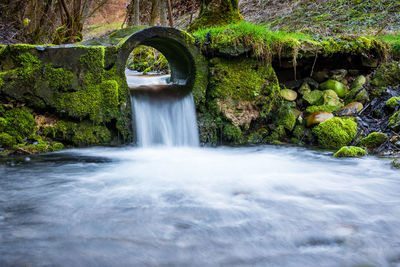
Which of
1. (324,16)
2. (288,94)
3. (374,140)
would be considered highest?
(324,16)

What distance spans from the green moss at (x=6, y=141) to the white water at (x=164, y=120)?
6.57 ft

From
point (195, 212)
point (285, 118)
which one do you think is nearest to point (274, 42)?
point (285, 118)

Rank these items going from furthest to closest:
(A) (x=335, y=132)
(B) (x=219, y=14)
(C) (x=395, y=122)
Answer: (B) (x=219, y=14) < (A) (x=335, y=132) < (C) (x=395, y=122)

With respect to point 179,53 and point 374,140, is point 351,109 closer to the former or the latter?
point 374,140

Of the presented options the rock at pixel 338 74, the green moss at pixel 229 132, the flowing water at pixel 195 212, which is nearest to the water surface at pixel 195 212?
the flowing water at pixel 195 212

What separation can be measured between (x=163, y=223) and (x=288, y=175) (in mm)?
2321

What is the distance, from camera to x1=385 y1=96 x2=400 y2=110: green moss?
6552 millimetres

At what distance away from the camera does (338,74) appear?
7898 mm

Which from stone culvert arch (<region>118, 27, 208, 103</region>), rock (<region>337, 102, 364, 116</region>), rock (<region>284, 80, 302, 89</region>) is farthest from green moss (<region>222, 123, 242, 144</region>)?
rock (<region>337, 102, 364, 116</region>)

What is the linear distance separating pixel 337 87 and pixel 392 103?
1399mm

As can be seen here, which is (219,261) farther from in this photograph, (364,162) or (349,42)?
(349,42)

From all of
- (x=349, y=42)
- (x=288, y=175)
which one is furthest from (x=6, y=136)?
(x=349, y=42)

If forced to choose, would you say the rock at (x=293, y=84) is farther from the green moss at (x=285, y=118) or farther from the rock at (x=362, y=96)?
the rock at (x=362, y=96)

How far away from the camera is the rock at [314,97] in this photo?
7.50 metres
